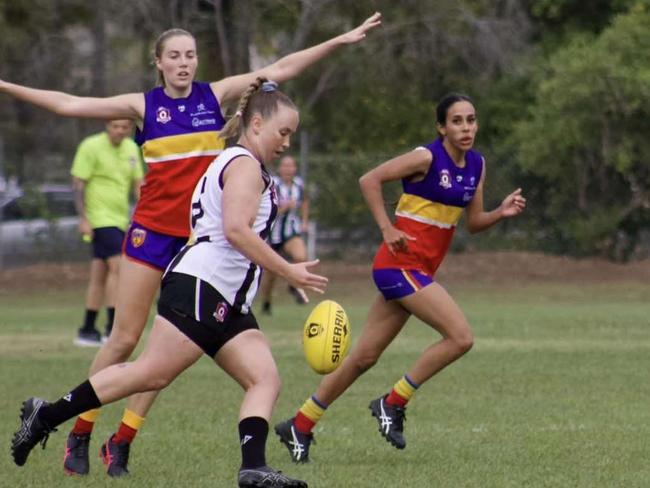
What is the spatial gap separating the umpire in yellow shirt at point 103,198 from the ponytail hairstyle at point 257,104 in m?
7.53

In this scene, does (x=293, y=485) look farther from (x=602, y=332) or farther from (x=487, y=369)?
(x=602, y=332)

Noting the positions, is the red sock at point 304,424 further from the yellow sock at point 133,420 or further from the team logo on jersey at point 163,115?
the team logo on jersey at point 163,115

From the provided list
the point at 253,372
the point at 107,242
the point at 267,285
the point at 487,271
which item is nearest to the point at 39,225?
the point at 487,271

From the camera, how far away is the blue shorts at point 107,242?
13.9 metres

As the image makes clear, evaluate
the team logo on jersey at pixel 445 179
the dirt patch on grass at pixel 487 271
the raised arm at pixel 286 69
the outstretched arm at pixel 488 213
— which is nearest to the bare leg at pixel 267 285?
the dirt patch on grass at pixel 487 271

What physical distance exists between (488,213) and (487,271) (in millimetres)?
16823

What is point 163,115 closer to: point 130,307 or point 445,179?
point 130,307

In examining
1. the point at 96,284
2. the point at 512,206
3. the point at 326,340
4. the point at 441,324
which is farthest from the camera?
the point at 96,284

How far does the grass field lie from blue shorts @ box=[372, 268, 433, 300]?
0.88 metres

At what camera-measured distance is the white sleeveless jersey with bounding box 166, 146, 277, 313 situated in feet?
20.5

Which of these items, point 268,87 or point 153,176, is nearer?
point 268,87

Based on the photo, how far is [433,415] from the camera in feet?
31.2

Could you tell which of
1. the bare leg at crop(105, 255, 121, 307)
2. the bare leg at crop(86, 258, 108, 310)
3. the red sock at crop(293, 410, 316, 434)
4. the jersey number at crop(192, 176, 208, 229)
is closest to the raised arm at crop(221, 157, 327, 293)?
the jersey number at crop(192, 176, 208, 229)

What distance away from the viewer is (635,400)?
395 inches
